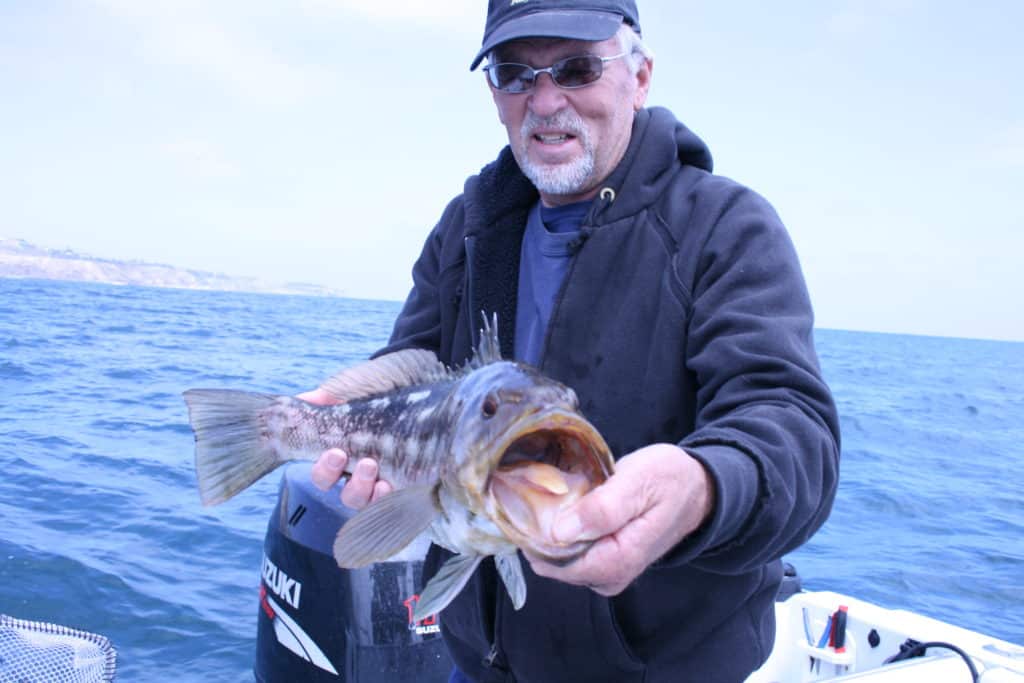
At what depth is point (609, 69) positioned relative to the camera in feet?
9.89

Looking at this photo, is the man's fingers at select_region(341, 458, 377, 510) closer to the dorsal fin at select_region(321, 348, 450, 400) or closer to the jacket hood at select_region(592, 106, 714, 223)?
the dorsal fin at select_region(321, 348, 450, 400)

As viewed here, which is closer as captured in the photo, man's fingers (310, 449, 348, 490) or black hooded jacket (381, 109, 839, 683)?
black hooded jacket (381, 109, 839, 683)

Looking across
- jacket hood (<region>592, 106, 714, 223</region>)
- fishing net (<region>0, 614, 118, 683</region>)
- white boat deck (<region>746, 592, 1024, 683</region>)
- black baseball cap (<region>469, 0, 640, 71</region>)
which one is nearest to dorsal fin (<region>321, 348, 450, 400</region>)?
jacket hood (<region>592, 106, 714, 223</region>)

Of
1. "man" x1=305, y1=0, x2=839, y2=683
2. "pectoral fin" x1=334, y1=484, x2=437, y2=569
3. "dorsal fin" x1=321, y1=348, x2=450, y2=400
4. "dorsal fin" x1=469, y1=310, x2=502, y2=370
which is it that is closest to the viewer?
"man" x1=305, y1=0, x2=839, y2=683

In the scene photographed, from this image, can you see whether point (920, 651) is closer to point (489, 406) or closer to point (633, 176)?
point (633, 176)

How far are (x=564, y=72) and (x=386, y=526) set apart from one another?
181 cm

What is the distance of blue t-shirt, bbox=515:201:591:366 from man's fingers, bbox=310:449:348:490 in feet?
2.60

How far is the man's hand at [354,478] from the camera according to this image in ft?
9.37

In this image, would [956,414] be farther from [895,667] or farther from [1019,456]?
[895,667]

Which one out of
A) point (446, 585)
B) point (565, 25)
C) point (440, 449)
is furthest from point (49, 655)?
point (565, 25)

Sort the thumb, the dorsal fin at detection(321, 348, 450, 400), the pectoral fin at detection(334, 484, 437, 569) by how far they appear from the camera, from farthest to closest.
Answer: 1. the dorsal fin at detection(321, 348, 450, 400)
2. the pectoral fin at detection(334, 484, 437, 569)
3. the thumb

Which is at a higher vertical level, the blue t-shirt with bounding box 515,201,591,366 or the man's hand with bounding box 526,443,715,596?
the blue t-shirt with bounding box 515,201,591,366

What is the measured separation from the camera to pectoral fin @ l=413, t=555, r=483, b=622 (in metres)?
2.52

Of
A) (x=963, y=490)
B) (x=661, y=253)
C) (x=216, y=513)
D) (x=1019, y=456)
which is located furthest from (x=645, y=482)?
(x=1019, y=456)
